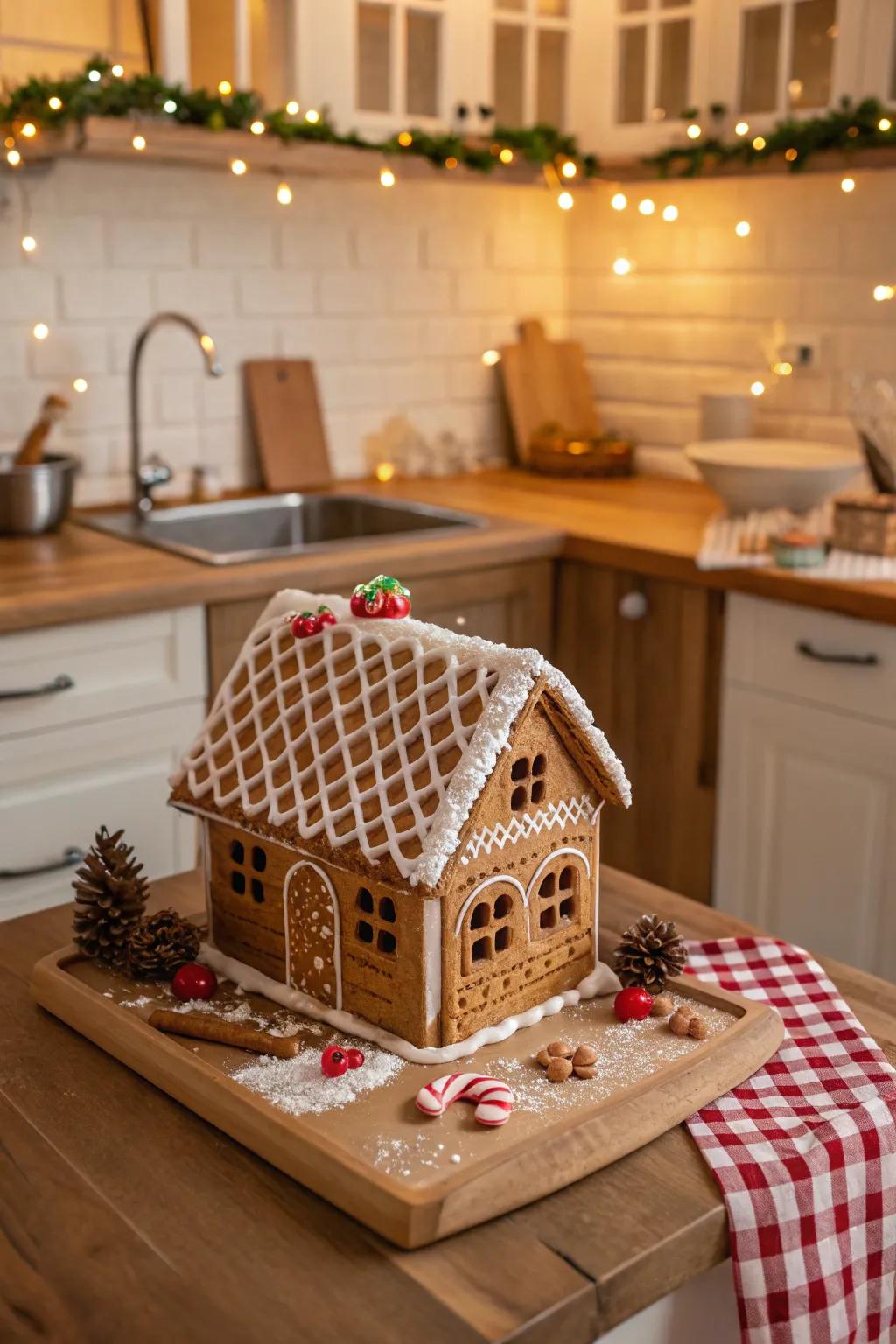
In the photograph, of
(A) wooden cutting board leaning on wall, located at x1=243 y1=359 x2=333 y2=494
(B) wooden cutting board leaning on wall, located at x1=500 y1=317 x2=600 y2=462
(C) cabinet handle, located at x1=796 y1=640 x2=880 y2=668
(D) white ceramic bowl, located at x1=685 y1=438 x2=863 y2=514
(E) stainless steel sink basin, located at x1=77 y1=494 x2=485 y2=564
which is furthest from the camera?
(B) wooden cutting board leaning on wall, located at x1=500 y1=317 x2=600 y2=462

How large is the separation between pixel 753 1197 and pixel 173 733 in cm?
165

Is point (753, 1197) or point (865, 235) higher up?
point (865, 235)

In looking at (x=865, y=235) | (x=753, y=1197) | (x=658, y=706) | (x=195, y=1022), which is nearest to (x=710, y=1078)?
(x=753, y=1197)

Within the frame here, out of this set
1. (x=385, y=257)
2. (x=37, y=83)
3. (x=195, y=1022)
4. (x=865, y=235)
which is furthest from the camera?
(x=385, y=257)

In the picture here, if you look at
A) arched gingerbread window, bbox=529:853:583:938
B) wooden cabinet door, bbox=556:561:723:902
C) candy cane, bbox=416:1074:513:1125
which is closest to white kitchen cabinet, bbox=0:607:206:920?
wooden cabinet door, bbox=556:561:723:902

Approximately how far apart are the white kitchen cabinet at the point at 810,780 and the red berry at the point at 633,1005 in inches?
53.3

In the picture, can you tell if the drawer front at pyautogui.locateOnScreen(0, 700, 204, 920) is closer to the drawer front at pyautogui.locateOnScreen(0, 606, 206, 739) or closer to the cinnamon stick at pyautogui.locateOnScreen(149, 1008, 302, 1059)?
→ the drawer front at pyautogui.locateOnScreen(0, 606, 206, 739)

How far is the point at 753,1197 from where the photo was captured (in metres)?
0.92

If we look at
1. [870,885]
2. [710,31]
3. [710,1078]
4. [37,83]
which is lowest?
[870,885]

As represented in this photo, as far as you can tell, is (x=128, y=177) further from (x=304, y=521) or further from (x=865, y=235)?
(x=865, y=235)

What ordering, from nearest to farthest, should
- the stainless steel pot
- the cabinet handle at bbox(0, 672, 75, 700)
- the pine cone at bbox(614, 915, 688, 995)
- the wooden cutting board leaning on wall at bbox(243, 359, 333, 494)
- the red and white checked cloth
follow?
the red and white checked cloth < the pine cone at bbox(614, 915, 688, 995) < the cabinet handle at bbox(0, 672, 75, 700) < the stainless steel pot < the wooden cutting board leaning on wall at bbox(243, 359, 333, 494)

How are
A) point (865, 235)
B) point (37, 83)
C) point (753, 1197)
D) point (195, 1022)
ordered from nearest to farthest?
point (753, 1197), point (195, 1022), point (37, 83), point (865, 235)

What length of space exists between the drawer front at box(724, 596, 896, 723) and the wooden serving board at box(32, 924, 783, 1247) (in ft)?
4.28

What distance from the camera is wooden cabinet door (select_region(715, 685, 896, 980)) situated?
2396 mm
